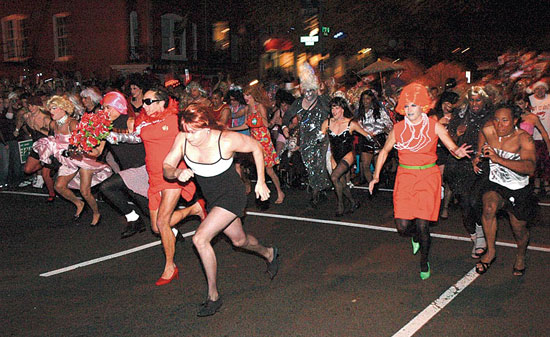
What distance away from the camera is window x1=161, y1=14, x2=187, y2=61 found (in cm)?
2797

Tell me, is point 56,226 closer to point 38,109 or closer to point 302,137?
point 38,109

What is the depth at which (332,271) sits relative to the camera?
19.9 ft

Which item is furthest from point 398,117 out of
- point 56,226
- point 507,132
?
point 56,226

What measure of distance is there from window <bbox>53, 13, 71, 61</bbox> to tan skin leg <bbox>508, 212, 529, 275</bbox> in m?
26.3

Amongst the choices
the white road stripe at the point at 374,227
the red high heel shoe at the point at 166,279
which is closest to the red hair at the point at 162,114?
the red high heel shoe at the point at 166,279

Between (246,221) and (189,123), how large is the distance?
377cm

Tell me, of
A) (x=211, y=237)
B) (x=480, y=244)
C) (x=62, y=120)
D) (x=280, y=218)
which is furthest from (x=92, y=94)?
(x=480, y=244)

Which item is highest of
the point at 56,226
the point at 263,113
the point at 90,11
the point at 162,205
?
the point at 90,11

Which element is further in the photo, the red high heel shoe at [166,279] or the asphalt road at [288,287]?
the red high heel shoe at [166,279]

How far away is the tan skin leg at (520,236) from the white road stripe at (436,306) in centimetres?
44

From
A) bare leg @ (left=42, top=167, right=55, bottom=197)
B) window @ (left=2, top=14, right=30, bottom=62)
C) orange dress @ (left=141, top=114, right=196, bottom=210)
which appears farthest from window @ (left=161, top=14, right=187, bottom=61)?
orange dress @ (left=141, top=114, right=196, bottom=210)

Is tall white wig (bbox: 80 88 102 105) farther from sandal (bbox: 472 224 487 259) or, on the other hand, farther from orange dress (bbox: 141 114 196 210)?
sandal (bbox: 472 224 487 259)

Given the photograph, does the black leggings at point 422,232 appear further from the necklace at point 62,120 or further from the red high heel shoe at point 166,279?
the necklace at point 62,120

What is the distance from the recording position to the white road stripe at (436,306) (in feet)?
14.9
